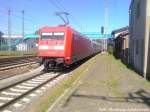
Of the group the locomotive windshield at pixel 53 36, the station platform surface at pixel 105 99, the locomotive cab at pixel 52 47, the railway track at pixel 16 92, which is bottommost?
the railway track at pixel 16 92

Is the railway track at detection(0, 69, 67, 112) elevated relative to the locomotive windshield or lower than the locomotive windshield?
lower

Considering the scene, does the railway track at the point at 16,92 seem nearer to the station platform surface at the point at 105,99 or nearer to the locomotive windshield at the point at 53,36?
the station platform surface at the point at 105,99

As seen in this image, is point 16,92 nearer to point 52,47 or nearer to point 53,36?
point 52,47

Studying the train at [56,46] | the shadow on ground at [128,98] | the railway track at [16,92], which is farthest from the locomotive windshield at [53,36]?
the shadow on ground at [128,98]

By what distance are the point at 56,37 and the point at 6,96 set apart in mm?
11113

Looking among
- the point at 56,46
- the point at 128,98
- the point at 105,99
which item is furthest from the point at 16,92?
the point at 56,46

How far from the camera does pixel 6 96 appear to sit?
544 inches

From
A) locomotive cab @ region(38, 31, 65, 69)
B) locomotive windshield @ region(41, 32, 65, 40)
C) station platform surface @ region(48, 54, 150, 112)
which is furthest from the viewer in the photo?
locomotive windshield @ region(41, 32, 65, 40)

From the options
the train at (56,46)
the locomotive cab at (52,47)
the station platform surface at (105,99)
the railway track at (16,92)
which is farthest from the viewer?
the locomotive cab at (52,47)

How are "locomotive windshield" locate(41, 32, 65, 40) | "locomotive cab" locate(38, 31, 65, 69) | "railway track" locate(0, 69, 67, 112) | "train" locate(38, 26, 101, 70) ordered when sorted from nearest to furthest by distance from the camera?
"railway track" locate(0, 69, 67, 112) < "train" locate(38, 26, 101, 70) < "locomotive cab" locate(38, 31, 65, 69) < "locomotive windshield" locate(41, 32, 65, 40)

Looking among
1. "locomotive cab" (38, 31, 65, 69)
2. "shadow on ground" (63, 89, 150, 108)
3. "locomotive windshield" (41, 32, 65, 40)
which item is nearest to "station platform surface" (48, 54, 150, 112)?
"shadow on ground" (63, 89, 150, 108)

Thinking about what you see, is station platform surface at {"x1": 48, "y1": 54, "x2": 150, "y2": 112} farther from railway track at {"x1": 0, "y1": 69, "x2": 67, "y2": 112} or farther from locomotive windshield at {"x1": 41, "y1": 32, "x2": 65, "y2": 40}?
locomotive windshield at {"x1": 41, "y1": 32, "x2": 65, "y2": 40}

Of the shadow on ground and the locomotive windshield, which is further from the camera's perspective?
the locomotive windshield

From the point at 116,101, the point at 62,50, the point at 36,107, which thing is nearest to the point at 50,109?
the point at 36,107
